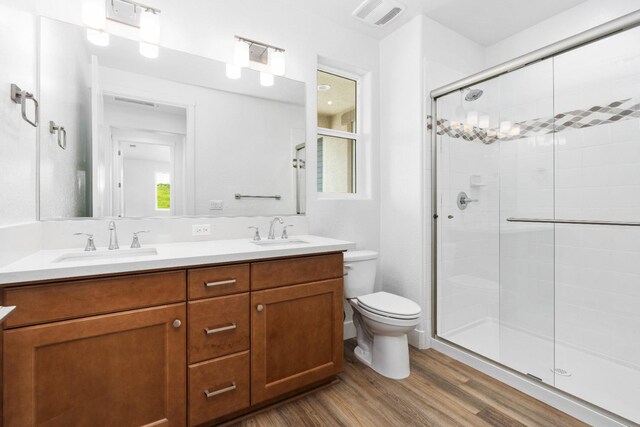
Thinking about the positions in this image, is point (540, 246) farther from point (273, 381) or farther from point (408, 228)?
point (273, 381)

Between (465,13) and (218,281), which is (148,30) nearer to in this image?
(218,281)

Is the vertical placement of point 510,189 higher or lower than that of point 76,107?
lower

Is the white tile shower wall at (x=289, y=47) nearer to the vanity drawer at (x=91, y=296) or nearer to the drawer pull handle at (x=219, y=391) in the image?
the vanity drawer at (x=91, y=296)

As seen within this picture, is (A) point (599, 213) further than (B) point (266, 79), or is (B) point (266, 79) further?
(B) point (266, 79)

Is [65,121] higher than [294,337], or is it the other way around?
[65,121]

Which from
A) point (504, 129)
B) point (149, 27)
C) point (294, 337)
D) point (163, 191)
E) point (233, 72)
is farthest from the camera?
point (504, 129)

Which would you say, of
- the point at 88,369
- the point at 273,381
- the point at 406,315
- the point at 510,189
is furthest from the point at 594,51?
the point at 88,369

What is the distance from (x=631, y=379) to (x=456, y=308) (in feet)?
3.34

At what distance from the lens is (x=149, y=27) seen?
1761mm

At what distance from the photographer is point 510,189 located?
7.81 feet

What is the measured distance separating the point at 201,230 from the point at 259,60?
4.03 ft

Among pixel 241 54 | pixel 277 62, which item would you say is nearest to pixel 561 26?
pixel 277 62

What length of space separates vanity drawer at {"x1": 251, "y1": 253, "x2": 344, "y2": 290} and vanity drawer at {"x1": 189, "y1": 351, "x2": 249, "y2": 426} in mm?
358

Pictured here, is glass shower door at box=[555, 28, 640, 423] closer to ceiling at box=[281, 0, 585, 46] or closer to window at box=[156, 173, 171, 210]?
ceiling at box=[281, 0, 585, 46]
